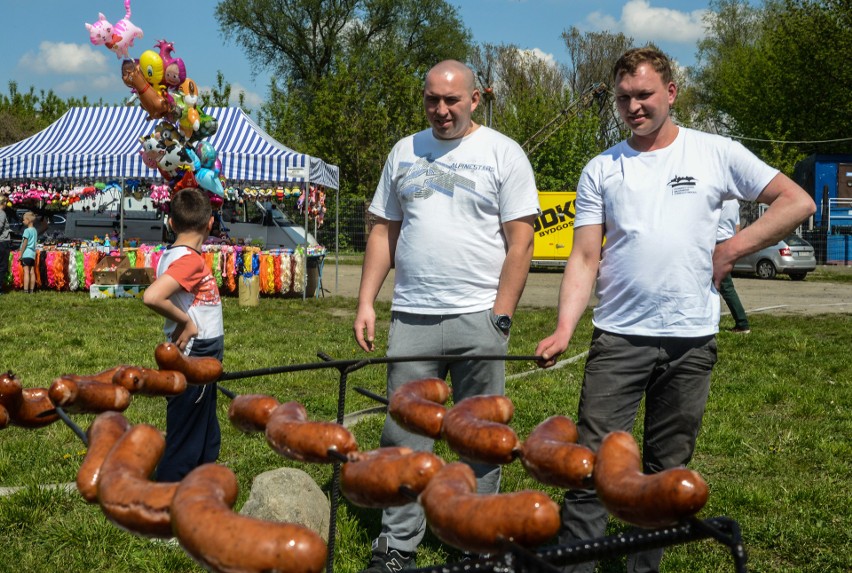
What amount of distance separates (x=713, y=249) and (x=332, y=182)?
14123 mm

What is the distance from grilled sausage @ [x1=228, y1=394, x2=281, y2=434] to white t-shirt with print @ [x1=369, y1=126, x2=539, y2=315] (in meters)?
1.52

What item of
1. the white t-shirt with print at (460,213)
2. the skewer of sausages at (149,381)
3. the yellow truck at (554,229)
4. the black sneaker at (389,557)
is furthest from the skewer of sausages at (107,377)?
the yellow truck at (554,229)

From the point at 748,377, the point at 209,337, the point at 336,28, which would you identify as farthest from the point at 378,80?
the point at 209,337

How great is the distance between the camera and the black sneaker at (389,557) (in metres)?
3.41

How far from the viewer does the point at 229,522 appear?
47.3 inches

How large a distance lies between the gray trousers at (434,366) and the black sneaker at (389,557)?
0.08ft

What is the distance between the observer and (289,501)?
3.83 metres

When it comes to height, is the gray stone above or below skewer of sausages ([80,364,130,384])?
below

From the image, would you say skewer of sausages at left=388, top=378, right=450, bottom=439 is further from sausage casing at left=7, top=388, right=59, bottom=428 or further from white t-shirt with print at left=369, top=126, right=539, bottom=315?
white t-shirt with print at left=369, top=126, right=539, bottom=315

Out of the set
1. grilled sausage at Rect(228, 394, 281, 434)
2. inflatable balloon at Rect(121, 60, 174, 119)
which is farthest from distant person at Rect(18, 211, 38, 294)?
grilled sausage at Rect(228, 394, 281, 434)

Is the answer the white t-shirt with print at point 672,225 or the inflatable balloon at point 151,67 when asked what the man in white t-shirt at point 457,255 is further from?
the inflatable balloon at point 151,67

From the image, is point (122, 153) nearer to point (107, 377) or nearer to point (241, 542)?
→ point (107, 377)

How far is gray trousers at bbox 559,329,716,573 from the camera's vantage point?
3.05 meters

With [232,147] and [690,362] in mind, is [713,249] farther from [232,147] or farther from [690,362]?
[232,147]
